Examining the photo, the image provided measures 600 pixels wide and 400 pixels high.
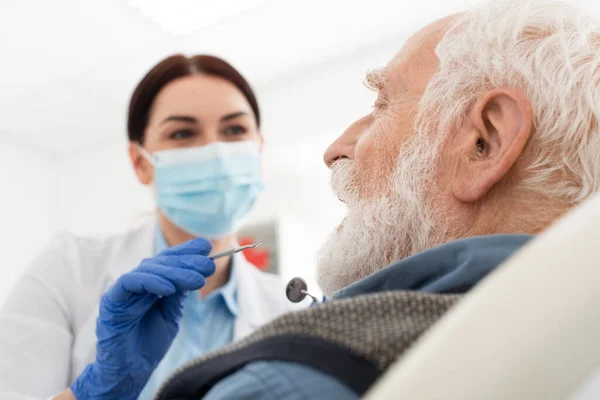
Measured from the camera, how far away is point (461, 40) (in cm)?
82

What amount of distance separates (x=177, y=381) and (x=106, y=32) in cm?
237

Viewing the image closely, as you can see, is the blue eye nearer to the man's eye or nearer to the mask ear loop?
the man's eye

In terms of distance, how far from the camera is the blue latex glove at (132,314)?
105 centimetres

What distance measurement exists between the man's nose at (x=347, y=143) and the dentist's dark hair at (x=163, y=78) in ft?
2.68

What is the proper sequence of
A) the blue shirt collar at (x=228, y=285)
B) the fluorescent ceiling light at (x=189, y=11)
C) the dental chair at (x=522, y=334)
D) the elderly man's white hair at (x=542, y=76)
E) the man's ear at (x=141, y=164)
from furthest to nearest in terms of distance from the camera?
the fluorescent ceiling light at (x=189, y=11), the man's ear at (x=141, y=164), the blue shirt collar at (x=228, y=285), the elderly man's white hair at (x=542, y=76), the dental chair at (x=522, y=334)

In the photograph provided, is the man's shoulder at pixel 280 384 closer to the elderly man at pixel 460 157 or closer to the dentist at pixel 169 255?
the elderly man at pixel 460 157

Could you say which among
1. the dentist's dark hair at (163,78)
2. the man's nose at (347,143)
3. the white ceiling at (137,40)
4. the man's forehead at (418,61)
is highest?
the white ceiling at (137,40)

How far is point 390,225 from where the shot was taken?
0.80m

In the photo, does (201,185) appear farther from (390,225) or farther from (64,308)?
(390,225)

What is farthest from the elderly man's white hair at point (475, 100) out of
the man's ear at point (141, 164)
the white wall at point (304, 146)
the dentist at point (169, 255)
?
the white wall at point (304, 146)

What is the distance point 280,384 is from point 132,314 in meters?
0.74

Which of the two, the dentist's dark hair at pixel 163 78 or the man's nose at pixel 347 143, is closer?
the man's nose at pixel 347 143

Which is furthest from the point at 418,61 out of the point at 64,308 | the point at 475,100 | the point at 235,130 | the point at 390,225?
the point at 64,308

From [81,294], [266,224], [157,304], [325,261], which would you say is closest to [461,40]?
[325,261]
